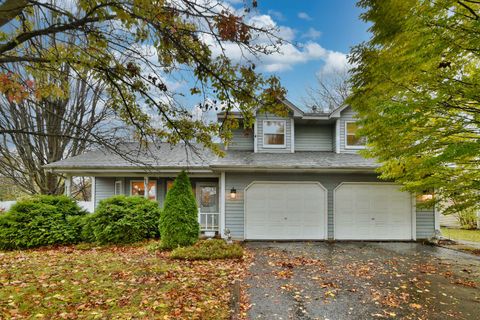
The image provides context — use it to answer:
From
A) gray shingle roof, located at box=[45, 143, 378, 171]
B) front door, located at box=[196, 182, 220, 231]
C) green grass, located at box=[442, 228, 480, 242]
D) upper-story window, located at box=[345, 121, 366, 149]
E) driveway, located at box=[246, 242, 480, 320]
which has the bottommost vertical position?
green grass, located at box=[442, 228, 480, 242]

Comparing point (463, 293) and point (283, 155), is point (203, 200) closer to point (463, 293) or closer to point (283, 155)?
point (283, 155)

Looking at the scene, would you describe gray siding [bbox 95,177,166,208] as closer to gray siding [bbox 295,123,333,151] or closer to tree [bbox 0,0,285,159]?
gray siding [bbox 295,123,333,151]

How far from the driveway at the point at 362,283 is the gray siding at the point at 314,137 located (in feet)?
16.7

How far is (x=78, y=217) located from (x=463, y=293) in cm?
1168

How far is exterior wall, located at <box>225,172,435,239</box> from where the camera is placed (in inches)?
432

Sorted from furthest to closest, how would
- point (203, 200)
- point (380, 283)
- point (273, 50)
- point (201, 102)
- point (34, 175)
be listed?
point (34, 175)
point (203, 200)
point (380, 283)
point (201, 102)
point (273, 50)

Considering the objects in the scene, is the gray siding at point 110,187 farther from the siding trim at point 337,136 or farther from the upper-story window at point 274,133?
the siding trim at point 337,136

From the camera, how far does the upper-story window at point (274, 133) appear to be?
12.7 metres

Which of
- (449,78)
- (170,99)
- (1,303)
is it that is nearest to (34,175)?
(1,303)

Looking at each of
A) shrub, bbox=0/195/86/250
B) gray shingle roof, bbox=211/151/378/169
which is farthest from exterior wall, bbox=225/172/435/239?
shrub, bbox=0/195/86/250

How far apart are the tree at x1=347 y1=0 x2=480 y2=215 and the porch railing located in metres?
6.78

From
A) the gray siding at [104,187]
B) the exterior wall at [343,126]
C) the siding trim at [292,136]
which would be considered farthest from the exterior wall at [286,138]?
the gray siding at [104,187]

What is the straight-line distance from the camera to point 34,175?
15.1 m

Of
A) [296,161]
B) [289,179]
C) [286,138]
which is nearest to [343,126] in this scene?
[286,138]
